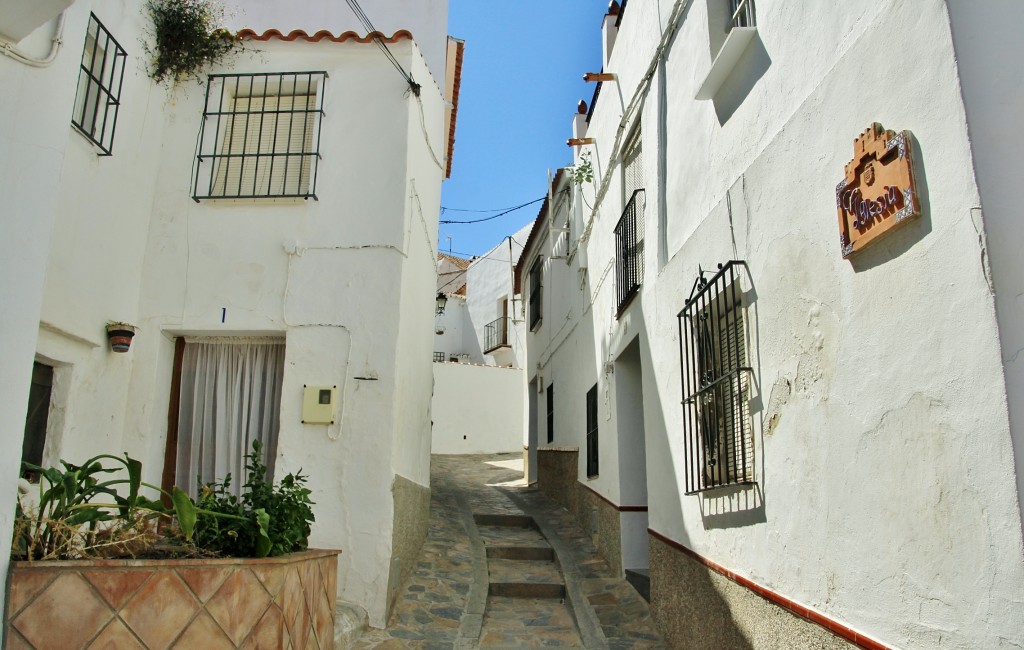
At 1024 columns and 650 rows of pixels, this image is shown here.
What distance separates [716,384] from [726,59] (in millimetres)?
2000

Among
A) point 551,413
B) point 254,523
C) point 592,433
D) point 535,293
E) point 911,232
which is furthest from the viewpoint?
point 535,293

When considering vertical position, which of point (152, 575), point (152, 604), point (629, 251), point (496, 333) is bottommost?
point (152, 604)

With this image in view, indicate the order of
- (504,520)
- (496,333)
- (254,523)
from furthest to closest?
1. (496,333)
2. (504,520)
3. (254,523)

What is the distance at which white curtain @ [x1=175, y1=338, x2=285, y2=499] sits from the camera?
6.79 meters

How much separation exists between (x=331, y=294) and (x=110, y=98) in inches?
88.4

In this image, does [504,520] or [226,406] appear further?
[504,520]

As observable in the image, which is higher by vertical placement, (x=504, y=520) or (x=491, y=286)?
(x=491, y=286)

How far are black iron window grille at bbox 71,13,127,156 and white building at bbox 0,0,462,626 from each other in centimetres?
2

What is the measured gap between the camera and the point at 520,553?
8.75 meters

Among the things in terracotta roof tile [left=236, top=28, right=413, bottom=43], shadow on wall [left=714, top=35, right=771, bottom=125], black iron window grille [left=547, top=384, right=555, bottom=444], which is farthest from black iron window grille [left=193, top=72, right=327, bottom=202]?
black iron window grille [left=547, top=384, right=555, bottom=444]

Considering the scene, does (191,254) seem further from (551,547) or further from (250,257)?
(551,547)

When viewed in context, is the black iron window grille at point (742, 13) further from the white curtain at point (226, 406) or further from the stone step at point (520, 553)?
the stone step at point (520, 553)

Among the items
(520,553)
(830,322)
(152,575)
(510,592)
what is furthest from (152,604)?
(520,553)

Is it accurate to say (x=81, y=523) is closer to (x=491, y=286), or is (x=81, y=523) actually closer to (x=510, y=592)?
(x=510, y=592)
